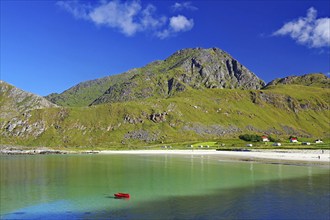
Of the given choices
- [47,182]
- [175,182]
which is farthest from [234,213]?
[47,182]

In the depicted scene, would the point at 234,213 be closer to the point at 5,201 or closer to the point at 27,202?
the point at 27,202

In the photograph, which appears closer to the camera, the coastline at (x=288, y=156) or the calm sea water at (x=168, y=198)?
the calm sea water at (x=168, y=198)

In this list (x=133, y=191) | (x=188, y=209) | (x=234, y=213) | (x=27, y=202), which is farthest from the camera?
(x=133, y=191)

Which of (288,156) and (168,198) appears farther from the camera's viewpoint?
(288,156)

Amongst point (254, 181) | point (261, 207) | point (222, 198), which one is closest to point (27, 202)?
point (222, 198)

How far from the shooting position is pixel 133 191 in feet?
160

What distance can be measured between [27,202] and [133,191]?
14.7 metres

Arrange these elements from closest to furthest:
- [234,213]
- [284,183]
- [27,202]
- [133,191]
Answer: [234,213]
[27,202]
[133,191]
[284,183]

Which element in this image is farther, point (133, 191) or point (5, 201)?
point (133, 191)

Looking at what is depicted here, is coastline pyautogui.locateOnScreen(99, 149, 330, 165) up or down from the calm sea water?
down

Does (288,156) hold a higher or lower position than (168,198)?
lower

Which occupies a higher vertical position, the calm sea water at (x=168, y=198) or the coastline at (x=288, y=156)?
the calm sea water at (x=168, y=198)

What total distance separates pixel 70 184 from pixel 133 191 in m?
13.6

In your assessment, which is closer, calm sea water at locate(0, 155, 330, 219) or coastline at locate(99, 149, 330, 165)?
calm sea water at locate(0, 155, 330, 219)
